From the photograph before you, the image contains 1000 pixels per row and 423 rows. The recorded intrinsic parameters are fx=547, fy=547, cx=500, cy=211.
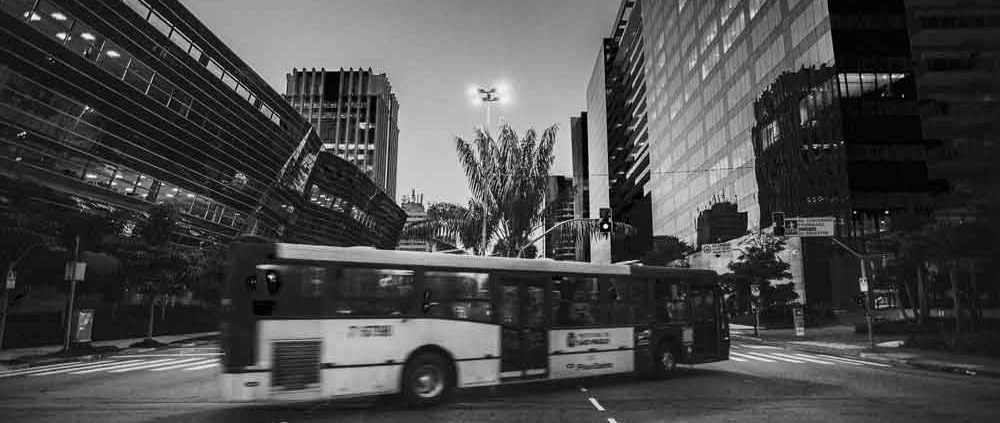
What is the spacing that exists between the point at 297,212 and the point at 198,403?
2421 inches

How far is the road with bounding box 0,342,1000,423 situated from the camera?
9.27 m

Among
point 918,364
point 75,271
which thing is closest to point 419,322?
point 918,364

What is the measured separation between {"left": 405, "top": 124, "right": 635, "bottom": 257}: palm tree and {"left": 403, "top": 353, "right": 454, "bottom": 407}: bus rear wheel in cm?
908

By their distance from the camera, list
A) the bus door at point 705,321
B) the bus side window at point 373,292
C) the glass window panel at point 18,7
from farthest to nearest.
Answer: the glass window panel at point 18,7
the bus door at point 705,321
the bus side window at point 373,292

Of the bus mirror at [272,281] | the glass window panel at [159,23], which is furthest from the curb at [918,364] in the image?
the glass window panel at [159,23]

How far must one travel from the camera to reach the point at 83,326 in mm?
22984

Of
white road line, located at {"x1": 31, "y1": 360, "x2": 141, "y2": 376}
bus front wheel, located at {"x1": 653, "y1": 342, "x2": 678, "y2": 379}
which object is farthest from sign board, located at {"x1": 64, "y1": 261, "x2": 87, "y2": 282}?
bus front wheel, located at {"x1": 653, "y1": 342, "x2": 678, "y2": 379}

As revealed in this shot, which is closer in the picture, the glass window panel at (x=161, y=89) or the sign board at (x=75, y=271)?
the sign board at (x=75, y=271)

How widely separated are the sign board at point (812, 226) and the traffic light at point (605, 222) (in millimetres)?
12231

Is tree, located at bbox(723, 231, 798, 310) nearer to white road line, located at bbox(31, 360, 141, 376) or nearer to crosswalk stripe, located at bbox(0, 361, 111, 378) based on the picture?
white road line, located at bbox(31, 360, 141, 376)

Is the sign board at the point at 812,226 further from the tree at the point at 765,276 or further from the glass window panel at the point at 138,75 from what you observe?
the glass window panel at the point at 138,75

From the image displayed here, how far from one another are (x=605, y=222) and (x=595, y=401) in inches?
438

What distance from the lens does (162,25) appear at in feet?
127

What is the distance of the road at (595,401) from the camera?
9.27 meters
